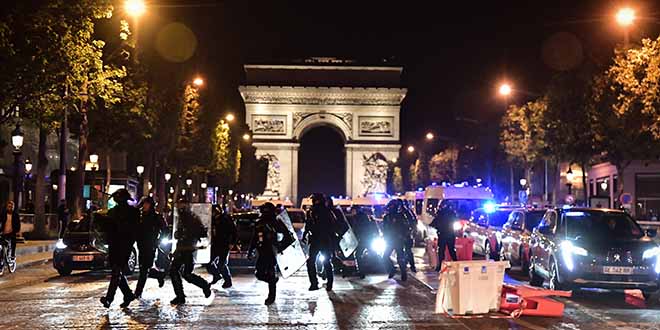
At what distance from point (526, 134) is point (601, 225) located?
29535 mm

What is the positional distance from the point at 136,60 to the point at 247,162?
47.4m

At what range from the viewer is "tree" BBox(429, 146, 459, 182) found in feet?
238

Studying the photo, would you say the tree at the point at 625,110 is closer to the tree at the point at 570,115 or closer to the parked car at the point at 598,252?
the tree at the point at 570,115

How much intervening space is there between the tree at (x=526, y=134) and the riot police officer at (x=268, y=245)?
27.8 metres

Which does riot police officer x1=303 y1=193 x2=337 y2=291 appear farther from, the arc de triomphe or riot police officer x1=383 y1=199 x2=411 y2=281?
the arc de triomphe

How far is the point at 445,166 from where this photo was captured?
75688 millimetres

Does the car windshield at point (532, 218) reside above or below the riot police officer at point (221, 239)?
above

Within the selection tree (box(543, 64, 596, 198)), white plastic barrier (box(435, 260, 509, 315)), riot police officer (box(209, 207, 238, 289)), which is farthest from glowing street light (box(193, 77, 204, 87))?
white plastic barrier (box(435, 260, 509, 315))

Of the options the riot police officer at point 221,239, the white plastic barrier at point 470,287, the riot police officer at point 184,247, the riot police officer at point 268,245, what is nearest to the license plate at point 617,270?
the white plastic barrier at point 470,287

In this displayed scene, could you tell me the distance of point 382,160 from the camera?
93.1 meters

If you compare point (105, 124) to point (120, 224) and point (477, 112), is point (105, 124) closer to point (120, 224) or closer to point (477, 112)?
point (120, 224)

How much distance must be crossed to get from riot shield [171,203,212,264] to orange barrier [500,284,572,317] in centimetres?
467

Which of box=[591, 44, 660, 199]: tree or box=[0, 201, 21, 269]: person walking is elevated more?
box=[591, 44, 660, 199]: tree

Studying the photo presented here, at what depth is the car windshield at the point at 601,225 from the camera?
16.3 meters
